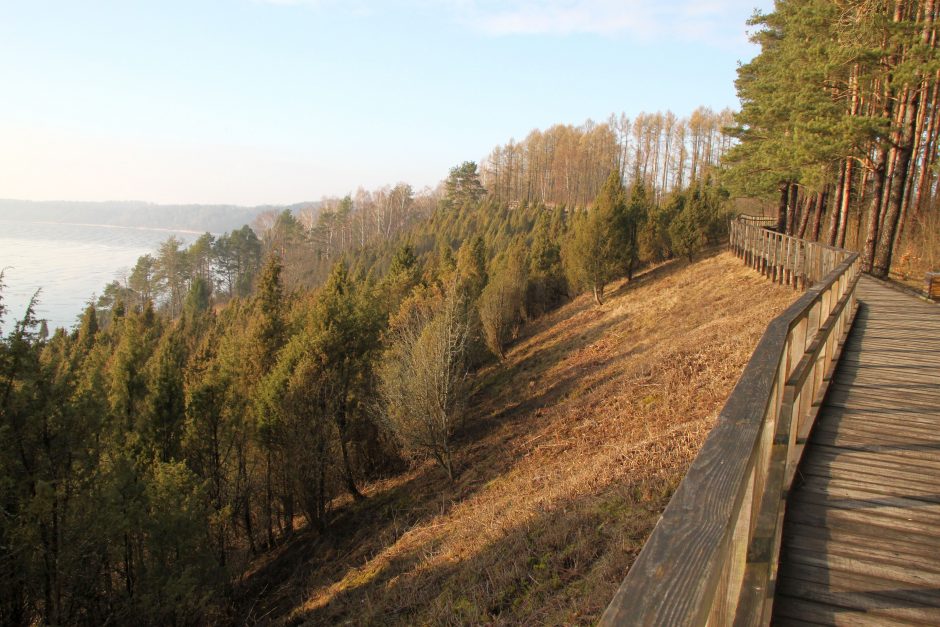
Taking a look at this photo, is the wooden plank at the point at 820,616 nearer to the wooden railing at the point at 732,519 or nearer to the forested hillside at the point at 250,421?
the wooden railing at the point at 732,519

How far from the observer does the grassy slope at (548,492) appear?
652 cm

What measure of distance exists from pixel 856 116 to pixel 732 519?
1730 cm

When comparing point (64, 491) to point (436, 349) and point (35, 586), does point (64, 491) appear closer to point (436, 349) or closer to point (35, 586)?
point (35, 586)

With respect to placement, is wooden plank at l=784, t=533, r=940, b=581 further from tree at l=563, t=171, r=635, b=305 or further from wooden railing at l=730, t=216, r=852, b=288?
tree at l=563, t=171, r=635, b=305

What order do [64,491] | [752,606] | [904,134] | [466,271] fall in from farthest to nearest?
[466,271]
[904,134]
[64,491]
[752,606]

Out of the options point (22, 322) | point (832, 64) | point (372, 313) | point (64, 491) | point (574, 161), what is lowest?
point (64, 491)

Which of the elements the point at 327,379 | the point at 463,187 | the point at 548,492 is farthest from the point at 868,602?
the point at 463,187

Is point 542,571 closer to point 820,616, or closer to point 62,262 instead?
point 820,616

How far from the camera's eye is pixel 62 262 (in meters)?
92.8

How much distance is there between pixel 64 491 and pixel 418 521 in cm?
753

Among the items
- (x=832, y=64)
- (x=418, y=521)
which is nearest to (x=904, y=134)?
(x=832, y=64)

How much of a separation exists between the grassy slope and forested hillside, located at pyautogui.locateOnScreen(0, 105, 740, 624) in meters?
1.37

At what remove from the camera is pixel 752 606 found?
77.9 inches

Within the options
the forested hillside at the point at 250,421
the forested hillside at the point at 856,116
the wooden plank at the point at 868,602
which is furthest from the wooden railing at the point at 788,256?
the forested hillside at the point at 250,421
